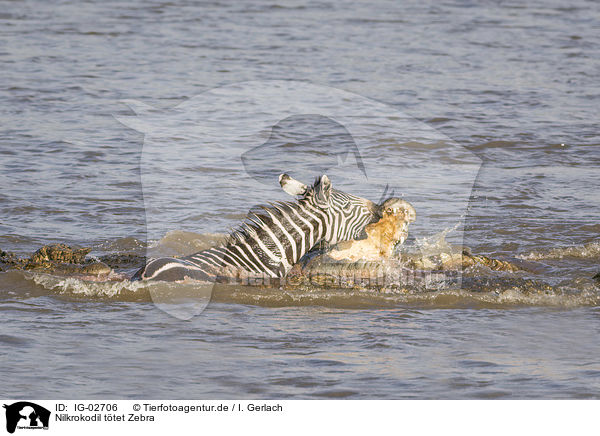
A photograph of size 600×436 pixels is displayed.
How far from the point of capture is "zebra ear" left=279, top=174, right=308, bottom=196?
26.2ft

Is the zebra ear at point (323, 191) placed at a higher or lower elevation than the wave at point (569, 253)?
higher

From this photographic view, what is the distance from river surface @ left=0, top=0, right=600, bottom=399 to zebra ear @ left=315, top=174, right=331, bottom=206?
1060 millimetres

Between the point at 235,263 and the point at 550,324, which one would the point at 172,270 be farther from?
the point at 550,324

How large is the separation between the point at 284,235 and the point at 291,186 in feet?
1.43

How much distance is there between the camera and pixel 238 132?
50.1 ft

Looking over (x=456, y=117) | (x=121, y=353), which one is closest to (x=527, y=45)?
(x=456, y=117)

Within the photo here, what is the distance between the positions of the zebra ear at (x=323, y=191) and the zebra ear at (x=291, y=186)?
0.15 m

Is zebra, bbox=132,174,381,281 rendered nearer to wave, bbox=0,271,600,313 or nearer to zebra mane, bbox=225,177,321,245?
zebra mane, bbox=225,177,321,245

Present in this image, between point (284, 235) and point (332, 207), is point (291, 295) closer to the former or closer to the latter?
point (284, 235)

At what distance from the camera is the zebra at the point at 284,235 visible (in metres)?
7.98
